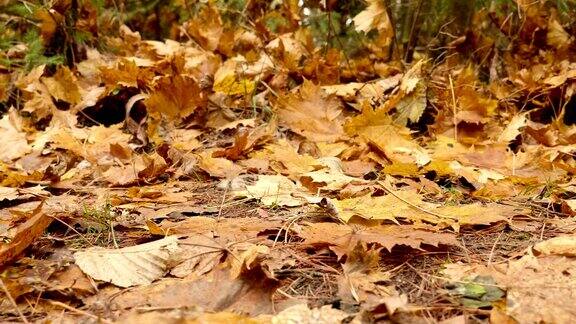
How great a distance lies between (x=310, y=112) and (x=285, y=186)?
28.7 inches

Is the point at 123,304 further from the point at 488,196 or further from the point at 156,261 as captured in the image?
the point at 488,196

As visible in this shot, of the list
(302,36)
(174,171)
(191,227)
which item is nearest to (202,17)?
(302,36)

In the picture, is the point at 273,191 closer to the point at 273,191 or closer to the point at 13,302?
the point at 273,191

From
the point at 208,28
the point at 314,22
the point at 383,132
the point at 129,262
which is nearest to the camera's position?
the point at 129,262

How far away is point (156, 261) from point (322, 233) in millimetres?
382

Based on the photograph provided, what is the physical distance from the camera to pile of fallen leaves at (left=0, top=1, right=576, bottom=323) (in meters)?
1.02

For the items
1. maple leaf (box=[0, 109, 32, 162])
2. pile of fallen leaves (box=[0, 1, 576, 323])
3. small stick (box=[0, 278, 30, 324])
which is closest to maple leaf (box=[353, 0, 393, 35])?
pile of fallen leaves (box=[0, 1, 576, 323])

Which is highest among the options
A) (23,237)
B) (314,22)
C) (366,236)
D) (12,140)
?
(23,237)

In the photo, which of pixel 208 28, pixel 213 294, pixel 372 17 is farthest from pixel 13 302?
pixel 208 28

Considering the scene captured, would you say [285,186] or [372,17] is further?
[372,17]

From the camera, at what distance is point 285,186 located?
1.78 meters

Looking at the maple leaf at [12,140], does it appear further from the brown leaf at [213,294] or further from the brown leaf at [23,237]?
the brown leaf at [213,294]

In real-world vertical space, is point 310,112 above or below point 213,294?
below

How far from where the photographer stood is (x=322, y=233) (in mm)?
1259
